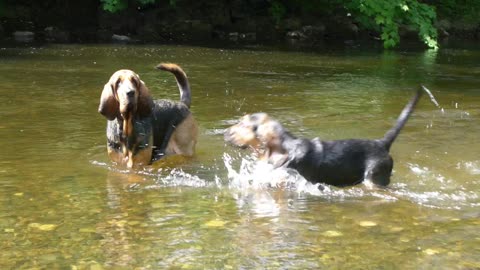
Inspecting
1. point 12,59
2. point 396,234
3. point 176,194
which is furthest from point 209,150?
point 12,59

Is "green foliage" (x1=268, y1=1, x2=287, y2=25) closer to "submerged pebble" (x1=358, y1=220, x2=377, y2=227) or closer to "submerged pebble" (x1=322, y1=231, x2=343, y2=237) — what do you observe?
"submerged pebble" (x1=358, y1=220, x2=377, y2=227)

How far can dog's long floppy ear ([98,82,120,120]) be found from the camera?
22.0ft

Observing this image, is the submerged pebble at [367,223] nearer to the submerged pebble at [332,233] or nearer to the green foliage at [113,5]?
the submerged pebble at [332,233]

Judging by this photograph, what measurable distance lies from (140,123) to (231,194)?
1.39 m

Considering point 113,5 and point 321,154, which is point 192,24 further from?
point 321,154

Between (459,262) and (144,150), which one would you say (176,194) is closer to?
(144,150)

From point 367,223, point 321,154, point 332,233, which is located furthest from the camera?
point 321,154

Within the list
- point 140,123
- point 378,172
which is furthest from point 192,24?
point 378,172

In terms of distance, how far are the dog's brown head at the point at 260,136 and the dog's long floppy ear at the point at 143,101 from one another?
35.4 inches

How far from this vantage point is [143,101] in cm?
686

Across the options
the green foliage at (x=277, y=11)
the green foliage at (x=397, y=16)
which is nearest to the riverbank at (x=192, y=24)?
the green foliage at (x=277, y=11)

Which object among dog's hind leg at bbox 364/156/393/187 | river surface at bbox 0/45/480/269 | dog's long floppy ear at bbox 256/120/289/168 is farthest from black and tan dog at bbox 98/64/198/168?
dog's hind leg at bbox 364/156/393/187

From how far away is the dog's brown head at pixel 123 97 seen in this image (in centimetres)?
661

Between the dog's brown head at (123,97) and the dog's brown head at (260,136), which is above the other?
the dog's brown head at (123,97)
